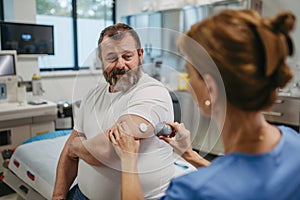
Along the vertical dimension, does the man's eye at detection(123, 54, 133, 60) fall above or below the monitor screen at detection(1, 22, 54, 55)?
below

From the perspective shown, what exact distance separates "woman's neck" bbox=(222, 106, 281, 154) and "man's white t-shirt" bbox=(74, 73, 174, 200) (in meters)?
0.43

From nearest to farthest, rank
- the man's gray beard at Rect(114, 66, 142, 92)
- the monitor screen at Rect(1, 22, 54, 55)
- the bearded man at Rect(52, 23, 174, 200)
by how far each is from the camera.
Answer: the bearded man at Rect(52, 23, 174, 200), the man's gray beard at Rect(114, 66, 142, 92), the monitor screen at Rect(1, 22, 54, 55)

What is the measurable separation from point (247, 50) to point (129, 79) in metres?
0.69

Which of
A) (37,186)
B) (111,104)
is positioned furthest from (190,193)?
(37,186)

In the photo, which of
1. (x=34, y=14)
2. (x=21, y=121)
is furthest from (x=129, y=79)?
(x=34, y=14)

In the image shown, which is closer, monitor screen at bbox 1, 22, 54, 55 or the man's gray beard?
the man's gray beard

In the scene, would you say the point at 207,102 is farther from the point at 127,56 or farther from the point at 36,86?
the point at 36,86

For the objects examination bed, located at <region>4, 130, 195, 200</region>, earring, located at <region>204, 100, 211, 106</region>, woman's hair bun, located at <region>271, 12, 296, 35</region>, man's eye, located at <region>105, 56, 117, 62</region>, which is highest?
woman's hair bun, located at <region>271, 12, 296, 35</region>

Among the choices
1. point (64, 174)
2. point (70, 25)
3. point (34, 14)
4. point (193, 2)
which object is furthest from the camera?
point (70, 25)

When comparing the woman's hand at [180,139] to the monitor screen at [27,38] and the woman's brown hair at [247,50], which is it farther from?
the monitor screen at [27,38]

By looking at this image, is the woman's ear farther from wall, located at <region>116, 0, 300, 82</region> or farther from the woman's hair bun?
wall, located at <region>116, 0, 300, 82</region>

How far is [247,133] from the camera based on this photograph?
29.1 inches

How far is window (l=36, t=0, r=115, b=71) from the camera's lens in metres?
4.39

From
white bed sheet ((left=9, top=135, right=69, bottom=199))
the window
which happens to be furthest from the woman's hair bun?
the window
